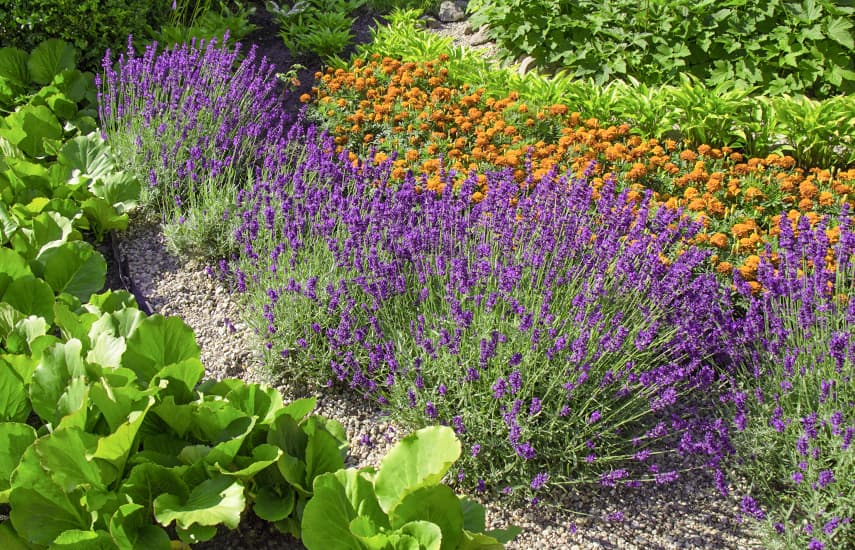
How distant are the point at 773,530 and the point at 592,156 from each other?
2.48 m

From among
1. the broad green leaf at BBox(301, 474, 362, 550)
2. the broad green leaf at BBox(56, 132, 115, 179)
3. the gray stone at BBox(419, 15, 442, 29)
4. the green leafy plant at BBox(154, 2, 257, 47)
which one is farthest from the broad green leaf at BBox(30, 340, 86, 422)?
the gray stone at BBox(419, 15, 442, 29)

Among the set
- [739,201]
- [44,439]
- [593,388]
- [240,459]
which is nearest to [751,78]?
[739,201]

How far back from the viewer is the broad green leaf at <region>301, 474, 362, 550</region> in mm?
2195

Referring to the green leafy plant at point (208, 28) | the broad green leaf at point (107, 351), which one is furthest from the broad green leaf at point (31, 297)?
the green leafy plant at point (208, 28)

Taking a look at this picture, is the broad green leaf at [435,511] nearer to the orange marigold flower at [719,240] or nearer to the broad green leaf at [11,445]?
the broad green leaf at [11,445]

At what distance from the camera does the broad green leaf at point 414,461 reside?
7.43 ft

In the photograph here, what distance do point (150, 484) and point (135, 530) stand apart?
137mm

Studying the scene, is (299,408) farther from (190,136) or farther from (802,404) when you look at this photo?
(190,136)

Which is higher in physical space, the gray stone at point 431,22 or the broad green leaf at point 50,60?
the broad green leaf at point 50,60

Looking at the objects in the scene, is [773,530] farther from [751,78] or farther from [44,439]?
[751,78]

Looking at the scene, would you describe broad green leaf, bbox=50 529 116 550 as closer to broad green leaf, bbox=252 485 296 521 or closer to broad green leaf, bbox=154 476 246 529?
broad green leaf, bbox=154 476 246 529

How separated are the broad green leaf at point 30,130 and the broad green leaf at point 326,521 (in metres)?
3.18

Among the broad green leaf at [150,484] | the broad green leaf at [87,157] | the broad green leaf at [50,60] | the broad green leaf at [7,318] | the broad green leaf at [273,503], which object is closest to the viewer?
the broad green leaf at [150,484]

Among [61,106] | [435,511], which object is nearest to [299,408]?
[435,511]
